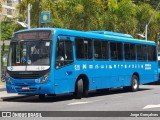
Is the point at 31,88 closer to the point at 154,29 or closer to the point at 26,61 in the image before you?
the point at 26,61

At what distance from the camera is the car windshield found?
18.0 meters

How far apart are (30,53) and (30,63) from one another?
413 mm

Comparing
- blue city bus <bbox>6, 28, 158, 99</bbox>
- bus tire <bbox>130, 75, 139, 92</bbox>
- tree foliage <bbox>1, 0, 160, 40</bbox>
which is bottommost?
bus tire <bbox>130, 75, 139, 92</bbox>

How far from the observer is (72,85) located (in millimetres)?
19047

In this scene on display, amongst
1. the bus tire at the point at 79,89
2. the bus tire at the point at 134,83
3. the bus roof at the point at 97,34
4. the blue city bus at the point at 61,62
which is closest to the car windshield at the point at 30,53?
the blue city bus at the point at 61,62

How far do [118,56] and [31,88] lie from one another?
21.9 feet

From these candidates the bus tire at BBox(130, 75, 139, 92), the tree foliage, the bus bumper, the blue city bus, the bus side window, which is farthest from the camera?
the tree foliage

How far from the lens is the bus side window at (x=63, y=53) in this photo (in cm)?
1825

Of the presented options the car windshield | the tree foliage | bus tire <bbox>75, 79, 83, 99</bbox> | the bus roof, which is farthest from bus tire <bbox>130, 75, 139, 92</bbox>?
the car windshield

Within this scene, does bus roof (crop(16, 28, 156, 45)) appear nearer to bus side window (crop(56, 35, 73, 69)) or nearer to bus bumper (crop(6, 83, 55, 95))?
bus side window (crop(56, 35, 73, 69))

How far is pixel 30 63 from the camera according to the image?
18.0m

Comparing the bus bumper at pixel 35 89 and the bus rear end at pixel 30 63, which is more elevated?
the bus rear end at pixel 30 63

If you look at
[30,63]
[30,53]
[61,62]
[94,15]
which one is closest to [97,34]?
[61,62]

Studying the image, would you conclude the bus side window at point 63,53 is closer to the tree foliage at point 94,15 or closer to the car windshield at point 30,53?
the car windshield at point 30,53
